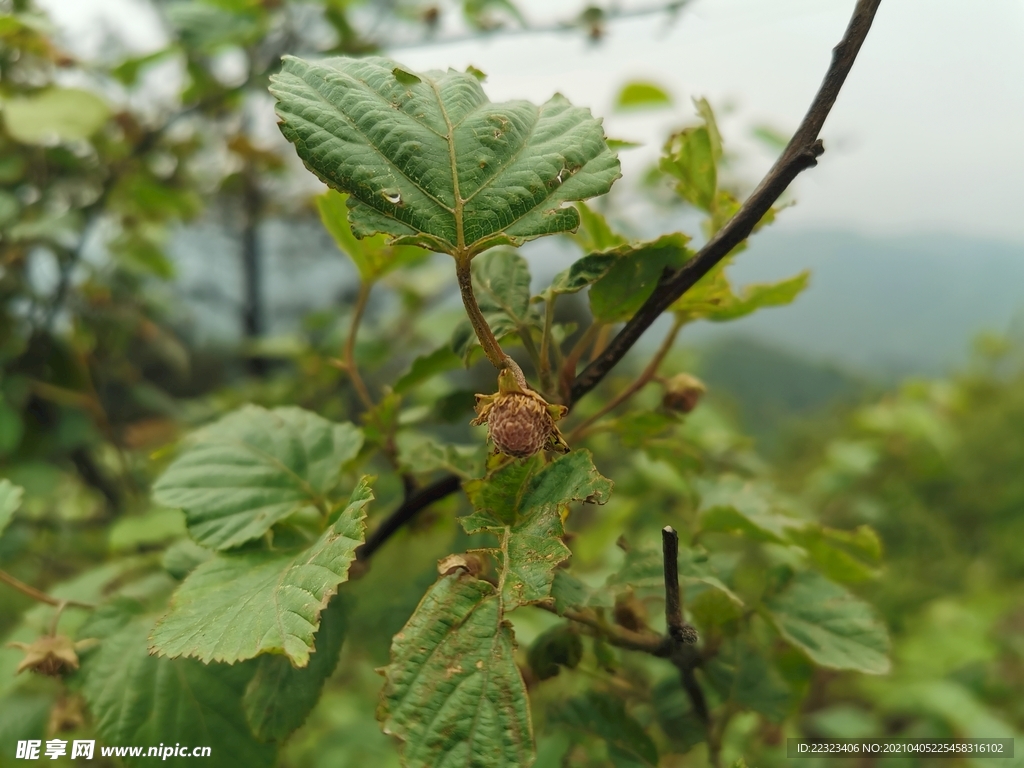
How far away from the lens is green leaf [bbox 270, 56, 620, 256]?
0.25m

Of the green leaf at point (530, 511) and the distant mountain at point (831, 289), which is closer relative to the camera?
the green leaf at point (530, 511)

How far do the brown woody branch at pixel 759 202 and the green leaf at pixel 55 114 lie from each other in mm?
701

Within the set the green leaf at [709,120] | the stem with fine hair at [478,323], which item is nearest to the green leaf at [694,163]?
the green leaf at [709,120]

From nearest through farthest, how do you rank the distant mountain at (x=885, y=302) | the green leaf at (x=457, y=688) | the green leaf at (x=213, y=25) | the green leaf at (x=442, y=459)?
1. the green leaf at (x=457, y=688)
2. the green leaf at (x=442, y=459)
3. the green leaf at (x=213, y=25)
4. the distant mountain at (x=885, y=302)

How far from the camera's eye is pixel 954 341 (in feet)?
8.72

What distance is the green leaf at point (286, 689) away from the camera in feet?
1.03

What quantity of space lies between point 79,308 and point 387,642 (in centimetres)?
85

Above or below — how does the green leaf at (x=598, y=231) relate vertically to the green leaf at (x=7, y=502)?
above

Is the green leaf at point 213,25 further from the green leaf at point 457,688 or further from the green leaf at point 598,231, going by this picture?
the green leaf at point 457,688

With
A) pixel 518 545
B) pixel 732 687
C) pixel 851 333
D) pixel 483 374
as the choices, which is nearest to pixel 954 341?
pixel 851 333

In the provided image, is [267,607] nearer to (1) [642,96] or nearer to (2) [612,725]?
(2) [612,725]

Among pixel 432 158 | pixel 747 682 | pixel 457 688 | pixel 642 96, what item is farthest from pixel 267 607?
pixel 642 96

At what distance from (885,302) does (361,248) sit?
3.19 m

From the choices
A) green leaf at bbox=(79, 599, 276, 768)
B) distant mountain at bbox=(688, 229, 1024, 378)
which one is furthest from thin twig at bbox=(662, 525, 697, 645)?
distant mountain at bbox=(688, 229, 1024, 378)
